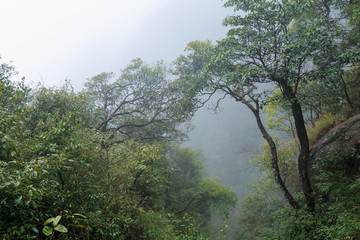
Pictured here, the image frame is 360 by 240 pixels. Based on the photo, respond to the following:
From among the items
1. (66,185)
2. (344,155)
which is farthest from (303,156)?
(66,185)

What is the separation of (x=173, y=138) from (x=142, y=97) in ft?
11.9

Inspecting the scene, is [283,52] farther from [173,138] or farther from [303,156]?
[173,138]

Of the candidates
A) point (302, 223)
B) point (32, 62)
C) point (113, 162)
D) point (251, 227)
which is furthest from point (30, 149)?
point (32, 62)

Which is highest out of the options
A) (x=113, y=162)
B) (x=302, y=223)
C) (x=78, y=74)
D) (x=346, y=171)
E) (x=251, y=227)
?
(x=78, y=74)

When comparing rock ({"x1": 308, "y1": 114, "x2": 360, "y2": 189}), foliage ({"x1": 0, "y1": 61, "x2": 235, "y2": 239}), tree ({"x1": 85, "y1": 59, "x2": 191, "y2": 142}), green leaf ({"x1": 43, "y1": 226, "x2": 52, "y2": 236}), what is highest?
tree ({"x1": 85, "y1": 59, "x2": 191, "y2": 142})

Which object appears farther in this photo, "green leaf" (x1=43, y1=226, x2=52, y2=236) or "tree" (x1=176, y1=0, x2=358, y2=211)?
"tree" (x1=176, y1=0, x2=358, y2=211)

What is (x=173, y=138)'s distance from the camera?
50.8 ft

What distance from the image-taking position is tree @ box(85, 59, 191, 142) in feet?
46.0

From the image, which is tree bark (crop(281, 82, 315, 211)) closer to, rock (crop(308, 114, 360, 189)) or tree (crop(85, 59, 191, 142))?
rock (crop(308, 114, 360, 189))

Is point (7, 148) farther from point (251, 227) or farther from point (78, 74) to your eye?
point (78, 74)

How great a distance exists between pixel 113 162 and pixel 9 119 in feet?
8.82

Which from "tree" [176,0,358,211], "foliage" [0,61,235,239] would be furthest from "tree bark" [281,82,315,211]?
"foliage" [0,61,235,239]

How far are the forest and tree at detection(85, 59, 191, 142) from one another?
0.08 metres

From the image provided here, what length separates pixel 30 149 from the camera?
12.5 feet
